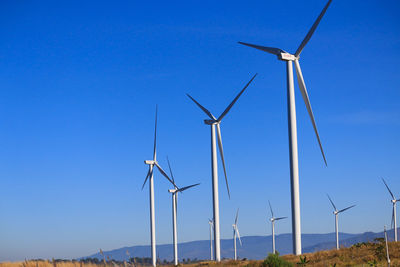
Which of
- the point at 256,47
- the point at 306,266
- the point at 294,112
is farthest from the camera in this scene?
the point at 256,47

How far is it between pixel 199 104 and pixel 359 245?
137ft

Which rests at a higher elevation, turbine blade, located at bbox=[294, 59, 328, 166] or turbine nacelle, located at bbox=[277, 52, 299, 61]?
turbine nacelle, located at bbox=[277, 52, 299, 61]

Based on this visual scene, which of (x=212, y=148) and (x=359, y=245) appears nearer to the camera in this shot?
(x=359, y=245)

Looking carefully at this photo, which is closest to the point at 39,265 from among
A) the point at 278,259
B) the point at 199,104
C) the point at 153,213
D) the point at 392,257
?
the point at 278,259

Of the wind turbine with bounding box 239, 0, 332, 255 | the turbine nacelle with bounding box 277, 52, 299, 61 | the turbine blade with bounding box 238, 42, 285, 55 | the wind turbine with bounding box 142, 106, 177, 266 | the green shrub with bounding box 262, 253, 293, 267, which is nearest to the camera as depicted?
the green shrub with bounding box 262, 253, 293, 267

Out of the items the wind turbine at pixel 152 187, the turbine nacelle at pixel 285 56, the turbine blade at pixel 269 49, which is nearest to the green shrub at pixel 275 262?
the turbine nacelle at pixel 285 56

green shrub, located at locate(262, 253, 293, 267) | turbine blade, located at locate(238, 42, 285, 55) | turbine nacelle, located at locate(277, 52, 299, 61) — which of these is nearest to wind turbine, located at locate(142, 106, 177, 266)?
turbine blade, located at locate(238, 42, 285, 55)

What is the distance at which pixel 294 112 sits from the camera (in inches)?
2147

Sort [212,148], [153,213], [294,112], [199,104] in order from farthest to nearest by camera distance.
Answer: [153,213] → [199,104] → [212,148] → [294,112]

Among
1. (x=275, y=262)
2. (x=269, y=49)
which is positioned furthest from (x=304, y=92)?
(x=275, y=262)

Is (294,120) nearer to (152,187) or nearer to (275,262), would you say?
(275,262)

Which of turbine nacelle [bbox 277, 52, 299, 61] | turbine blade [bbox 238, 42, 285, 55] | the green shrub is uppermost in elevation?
turbine blade [bbox 238, 42, 285, 55]

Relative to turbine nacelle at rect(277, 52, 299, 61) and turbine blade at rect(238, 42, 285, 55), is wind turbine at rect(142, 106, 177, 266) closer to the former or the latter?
turbine blade at rect(238, 42, 285, 55)

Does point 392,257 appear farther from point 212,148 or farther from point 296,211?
point 212,148
